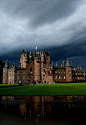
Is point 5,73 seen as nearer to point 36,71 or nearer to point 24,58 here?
point 24,58

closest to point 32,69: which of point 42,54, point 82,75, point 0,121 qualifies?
point 42,54

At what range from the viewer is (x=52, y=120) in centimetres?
633

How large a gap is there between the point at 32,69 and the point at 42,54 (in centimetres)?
1443

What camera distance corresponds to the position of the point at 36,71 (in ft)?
316

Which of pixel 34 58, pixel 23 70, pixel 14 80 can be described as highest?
pixel 34 58

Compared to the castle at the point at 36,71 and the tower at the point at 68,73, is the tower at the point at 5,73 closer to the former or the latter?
the castle at the point at 36,71

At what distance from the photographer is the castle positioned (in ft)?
308

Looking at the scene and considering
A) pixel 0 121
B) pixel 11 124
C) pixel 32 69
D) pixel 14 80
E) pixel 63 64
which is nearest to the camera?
pixel 11 124

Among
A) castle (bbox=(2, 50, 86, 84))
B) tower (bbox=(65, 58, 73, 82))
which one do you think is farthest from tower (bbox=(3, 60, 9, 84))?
tower (bbox=(65, 58, 73, 82))

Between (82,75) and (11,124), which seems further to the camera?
(82,75)

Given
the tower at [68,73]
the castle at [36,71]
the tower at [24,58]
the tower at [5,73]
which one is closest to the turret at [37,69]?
the castle at [36,71]

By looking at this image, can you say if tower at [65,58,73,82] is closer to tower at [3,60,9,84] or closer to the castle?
the castle

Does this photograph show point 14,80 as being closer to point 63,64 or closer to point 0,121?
point 63,64

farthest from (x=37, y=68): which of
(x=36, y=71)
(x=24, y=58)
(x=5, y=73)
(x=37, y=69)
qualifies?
(x=5, y=73)
